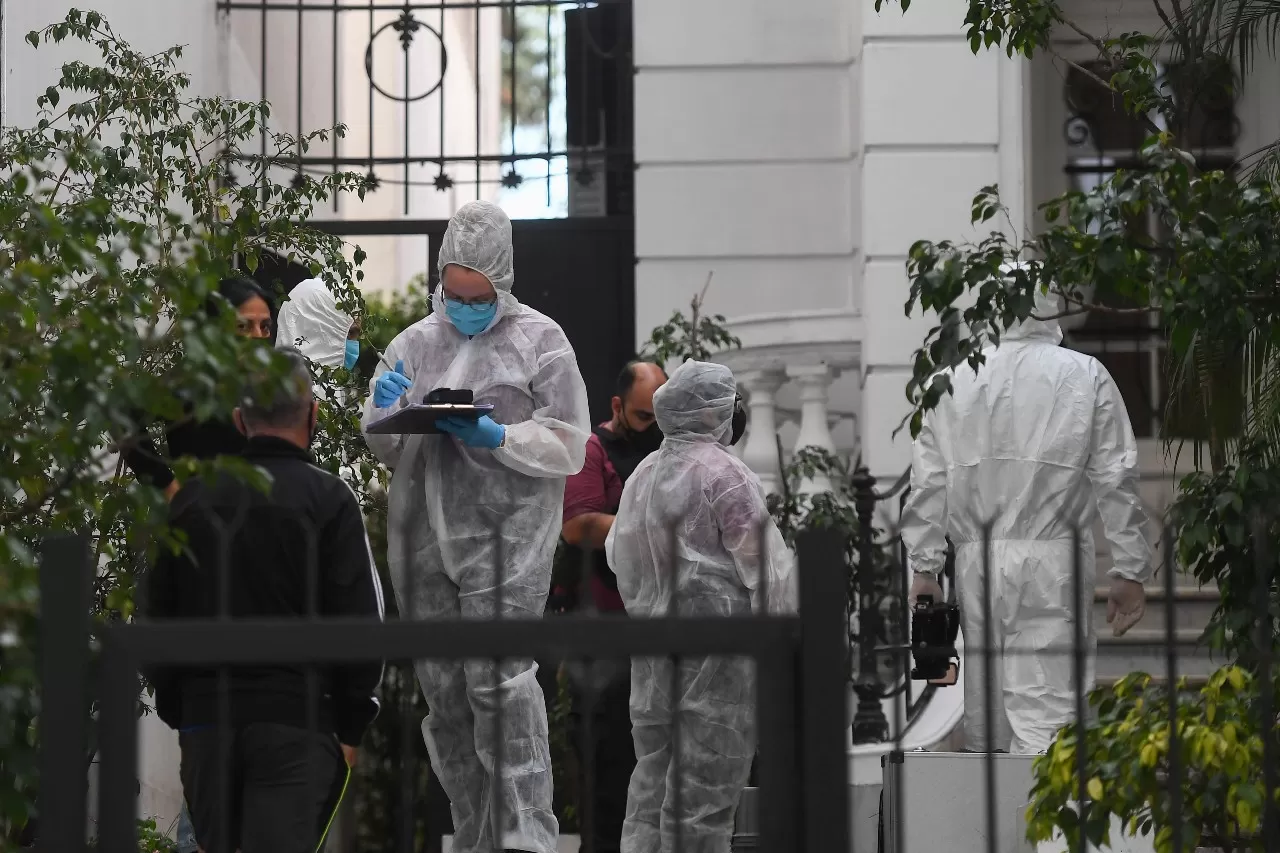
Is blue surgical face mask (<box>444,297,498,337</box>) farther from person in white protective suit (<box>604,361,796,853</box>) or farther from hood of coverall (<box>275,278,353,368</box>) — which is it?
hood of coverall (<box>275,278,353,368</box>)

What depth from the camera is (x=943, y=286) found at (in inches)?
202

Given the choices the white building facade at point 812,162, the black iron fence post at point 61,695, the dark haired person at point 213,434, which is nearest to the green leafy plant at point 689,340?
the white building facade at point 812,162

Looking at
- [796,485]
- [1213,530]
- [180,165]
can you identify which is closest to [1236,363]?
[1213,530]

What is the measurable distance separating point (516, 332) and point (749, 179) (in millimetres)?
5032

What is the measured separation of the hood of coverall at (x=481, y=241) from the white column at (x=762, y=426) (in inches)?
142

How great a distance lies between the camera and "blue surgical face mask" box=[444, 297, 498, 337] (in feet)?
19.5

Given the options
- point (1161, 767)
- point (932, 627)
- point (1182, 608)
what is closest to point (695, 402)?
point (932, 627)

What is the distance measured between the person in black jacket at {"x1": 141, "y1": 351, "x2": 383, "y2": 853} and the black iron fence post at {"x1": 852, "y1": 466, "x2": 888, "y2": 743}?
129 inches

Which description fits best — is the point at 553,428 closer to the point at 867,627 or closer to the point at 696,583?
the point at 696,583

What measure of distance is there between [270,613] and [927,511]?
314 cm

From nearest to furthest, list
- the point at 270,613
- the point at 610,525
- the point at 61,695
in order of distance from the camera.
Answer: the point at 61,695, the point at 270,613, the point at 610,525

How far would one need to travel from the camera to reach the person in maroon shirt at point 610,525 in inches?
270

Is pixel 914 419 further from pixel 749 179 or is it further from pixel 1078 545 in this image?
pixel 749 179

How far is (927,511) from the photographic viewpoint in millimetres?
6957
